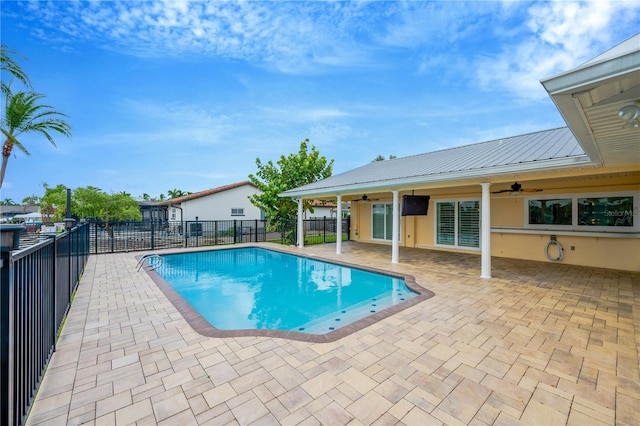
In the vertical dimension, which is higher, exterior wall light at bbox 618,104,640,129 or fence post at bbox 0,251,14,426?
exterior wall light at bbox 618,104,640,129

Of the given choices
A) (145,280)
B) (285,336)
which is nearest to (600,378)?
(285,336)

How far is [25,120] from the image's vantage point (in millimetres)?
8867

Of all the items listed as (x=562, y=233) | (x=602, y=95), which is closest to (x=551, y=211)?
(x=562, y=233)

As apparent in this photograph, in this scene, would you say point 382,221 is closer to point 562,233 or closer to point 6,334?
point 562,233

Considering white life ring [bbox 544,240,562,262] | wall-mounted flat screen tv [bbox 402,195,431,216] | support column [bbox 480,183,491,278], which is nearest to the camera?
support column [bbox 480,183,491,278]

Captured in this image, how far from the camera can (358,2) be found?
Result: 10297 millimetres

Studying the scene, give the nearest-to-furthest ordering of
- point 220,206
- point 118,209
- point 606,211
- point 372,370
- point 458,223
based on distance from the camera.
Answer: point 372,370 < point 606,211 < point 458,223 < point 118,209 < point 220,206

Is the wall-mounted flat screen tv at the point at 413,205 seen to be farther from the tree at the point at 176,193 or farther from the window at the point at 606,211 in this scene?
the tree at the point at 176,193

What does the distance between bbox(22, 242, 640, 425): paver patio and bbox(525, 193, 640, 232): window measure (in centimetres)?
421

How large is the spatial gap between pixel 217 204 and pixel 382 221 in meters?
14.3

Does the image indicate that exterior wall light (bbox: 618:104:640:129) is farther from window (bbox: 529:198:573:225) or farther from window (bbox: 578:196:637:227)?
window (bbox: 529:198:573:225)

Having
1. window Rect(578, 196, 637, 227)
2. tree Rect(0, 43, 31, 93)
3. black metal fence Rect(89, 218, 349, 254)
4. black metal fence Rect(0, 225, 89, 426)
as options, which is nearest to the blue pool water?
black metal fence Rect(89, 218, 349, 254)

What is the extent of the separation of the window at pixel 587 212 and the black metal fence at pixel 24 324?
Answer: 40.9 feet

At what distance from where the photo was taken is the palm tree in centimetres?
841
